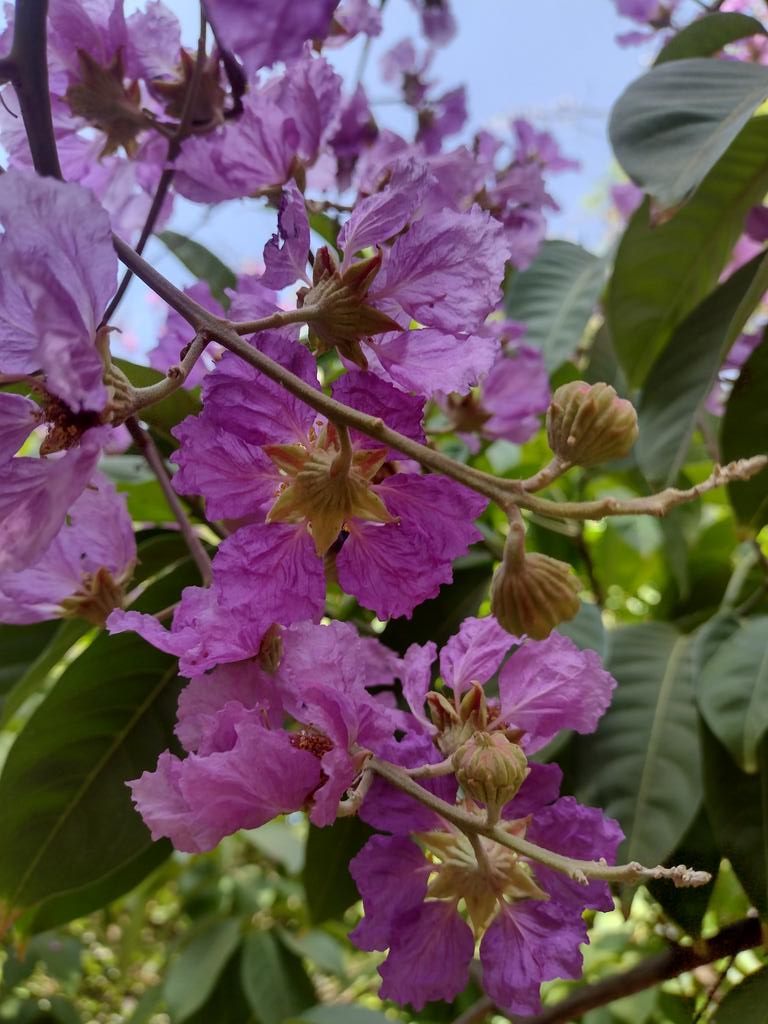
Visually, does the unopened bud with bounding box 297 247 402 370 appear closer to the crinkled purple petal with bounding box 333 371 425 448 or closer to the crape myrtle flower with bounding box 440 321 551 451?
the crinkled purple petal with bounding box 333 371 425 448

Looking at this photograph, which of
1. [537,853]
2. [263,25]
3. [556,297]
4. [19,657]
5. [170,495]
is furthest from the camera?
[556,297]

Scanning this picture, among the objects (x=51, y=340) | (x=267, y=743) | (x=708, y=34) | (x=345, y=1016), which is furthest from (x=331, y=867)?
(x=708, y=34)

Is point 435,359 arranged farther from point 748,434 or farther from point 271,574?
point 748,434

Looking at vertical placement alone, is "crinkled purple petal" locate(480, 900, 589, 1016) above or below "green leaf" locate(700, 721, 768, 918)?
above

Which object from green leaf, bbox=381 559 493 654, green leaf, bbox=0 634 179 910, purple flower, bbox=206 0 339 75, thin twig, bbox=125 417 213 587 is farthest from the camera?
green leaf, bbox=381 559 493 654

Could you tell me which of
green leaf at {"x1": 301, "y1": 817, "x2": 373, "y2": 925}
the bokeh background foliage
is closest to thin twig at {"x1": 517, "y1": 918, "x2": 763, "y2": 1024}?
the bokeh background foliage
